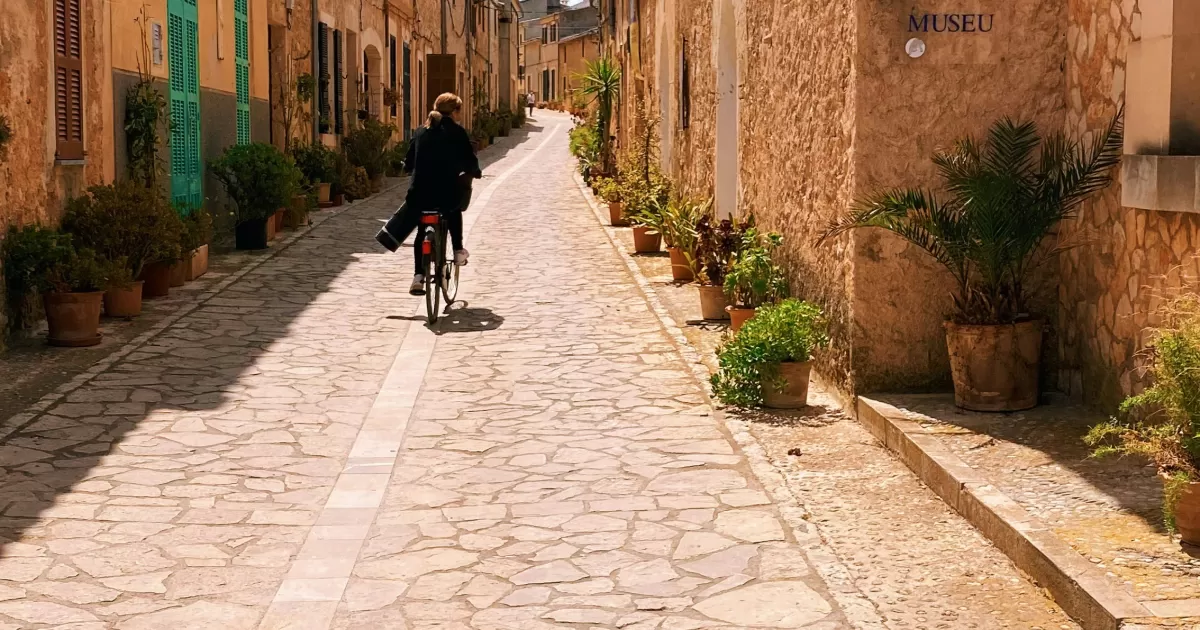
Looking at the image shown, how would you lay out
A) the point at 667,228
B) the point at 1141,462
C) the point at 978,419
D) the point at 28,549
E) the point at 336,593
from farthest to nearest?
the point at 667,228 → the point at 978,419 → the point at 1141,462 → the point at 28,549 → the point at 336,593

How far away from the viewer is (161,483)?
6.12 meters

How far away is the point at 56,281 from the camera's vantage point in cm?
924

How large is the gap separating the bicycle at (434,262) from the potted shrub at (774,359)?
11.2ft

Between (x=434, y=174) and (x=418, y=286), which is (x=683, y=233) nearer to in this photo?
(x=434, y=174)

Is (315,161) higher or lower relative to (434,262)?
higher

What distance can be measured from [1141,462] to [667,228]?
8.22 metres

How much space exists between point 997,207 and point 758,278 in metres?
2.75

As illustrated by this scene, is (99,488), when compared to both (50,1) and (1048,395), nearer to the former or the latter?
(1048,395)

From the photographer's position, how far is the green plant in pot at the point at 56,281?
9.13m

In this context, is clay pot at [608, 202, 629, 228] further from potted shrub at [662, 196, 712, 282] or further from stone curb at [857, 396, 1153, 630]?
stone curb at [857, 396, 1153, 630]

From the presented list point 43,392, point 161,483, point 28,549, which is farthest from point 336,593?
point 43,392

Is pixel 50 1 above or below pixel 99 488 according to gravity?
above

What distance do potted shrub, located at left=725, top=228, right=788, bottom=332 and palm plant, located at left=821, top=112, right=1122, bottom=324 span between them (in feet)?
6.50

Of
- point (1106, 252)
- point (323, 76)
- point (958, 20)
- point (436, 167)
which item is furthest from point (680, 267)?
point (323, 76)
